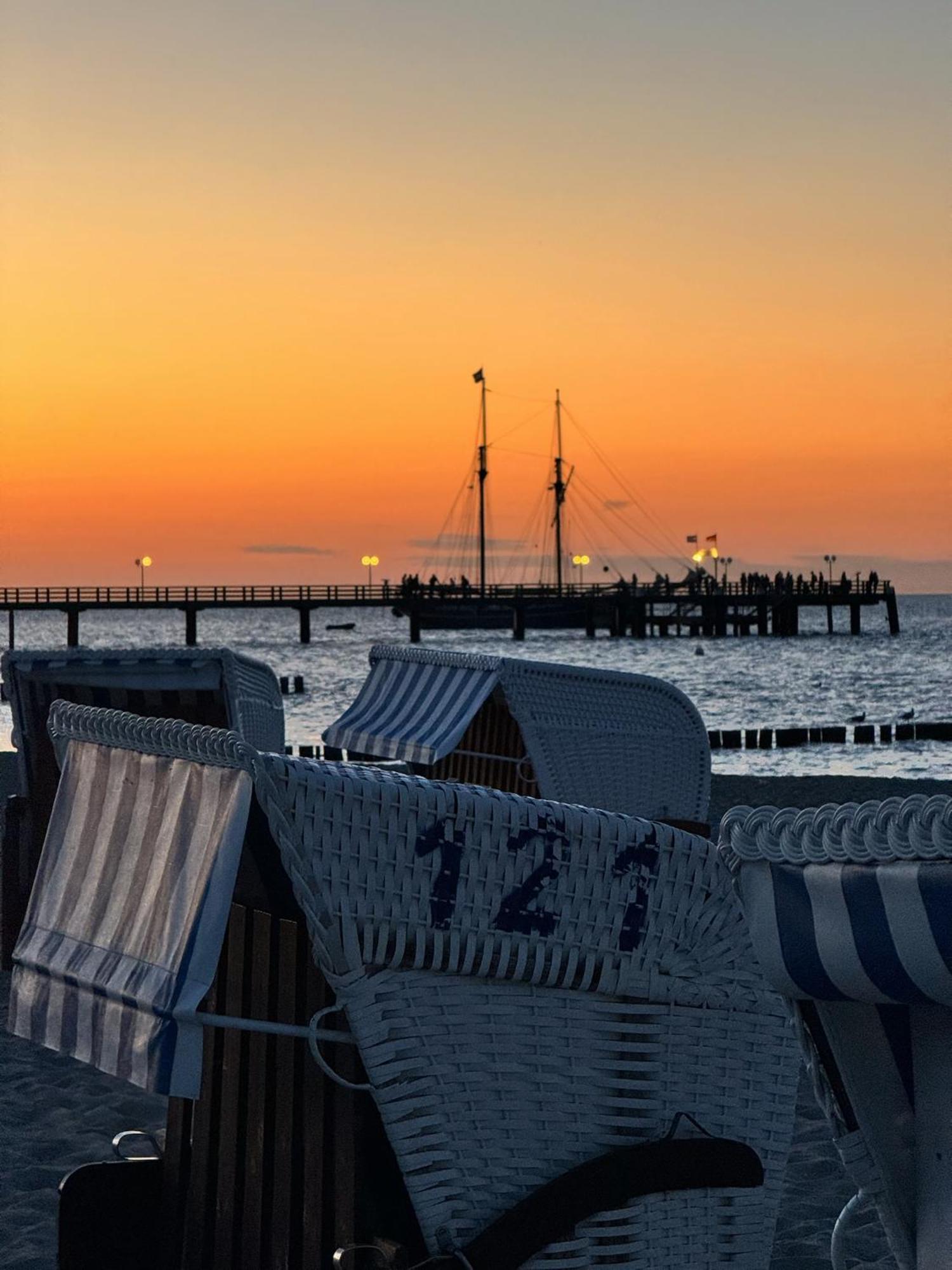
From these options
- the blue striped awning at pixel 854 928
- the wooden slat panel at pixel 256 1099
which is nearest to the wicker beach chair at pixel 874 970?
the blue striped awning at pixel 854 928

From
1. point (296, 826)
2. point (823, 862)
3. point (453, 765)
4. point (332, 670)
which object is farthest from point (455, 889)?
point (332, 670)

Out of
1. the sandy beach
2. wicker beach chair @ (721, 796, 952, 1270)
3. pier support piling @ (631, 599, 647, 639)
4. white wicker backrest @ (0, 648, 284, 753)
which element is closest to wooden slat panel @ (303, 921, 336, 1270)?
wicker beach chair @ (721, 796, 952, 1270)

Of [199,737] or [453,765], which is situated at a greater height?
[199,737]

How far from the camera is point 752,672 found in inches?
2267

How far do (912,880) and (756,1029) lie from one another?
0.98 meters

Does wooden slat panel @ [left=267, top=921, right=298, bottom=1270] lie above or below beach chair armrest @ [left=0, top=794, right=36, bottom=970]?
above

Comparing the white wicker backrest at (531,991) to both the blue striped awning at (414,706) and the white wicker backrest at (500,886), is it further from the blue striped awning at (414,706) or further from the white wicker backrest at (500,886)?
the blue striped awning at (414,706)

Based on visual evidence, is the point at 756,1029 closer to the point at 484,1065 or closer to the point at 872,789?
the point at 484,1065

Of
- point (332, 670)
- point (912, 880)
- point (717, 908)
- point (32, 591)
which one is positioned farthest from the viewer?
point (32, 591)

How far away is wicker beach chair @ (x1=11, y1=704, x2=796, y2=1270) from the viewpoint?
2186mm

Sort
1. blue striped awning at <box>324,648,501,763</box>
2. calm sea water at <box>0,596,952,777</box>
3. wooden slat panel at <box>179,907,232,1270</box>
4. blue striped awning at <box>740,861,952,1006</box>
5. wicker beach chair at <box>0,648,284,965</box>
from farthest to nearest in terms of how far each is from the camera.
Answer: calm sea water at <box>0,596,952,777</box>
blue striped awning at <box>324,648,501,763</box>
wicker beach chair at <box>0,648,284,965</box>
wooden slat panel at <box>179,907,232,1270</box>
blue striped awning at <box>740,861,952,1006</box>

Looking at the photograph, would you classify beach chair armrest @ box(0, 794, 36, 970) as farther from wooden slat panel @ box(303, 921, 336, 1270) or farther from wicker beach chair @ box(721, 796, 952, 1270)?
wicker beach chair @ box(721, 796, 952, 1270)

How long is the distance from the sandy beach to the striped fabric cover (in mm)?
1465

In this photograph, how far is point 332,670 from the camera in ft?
198
